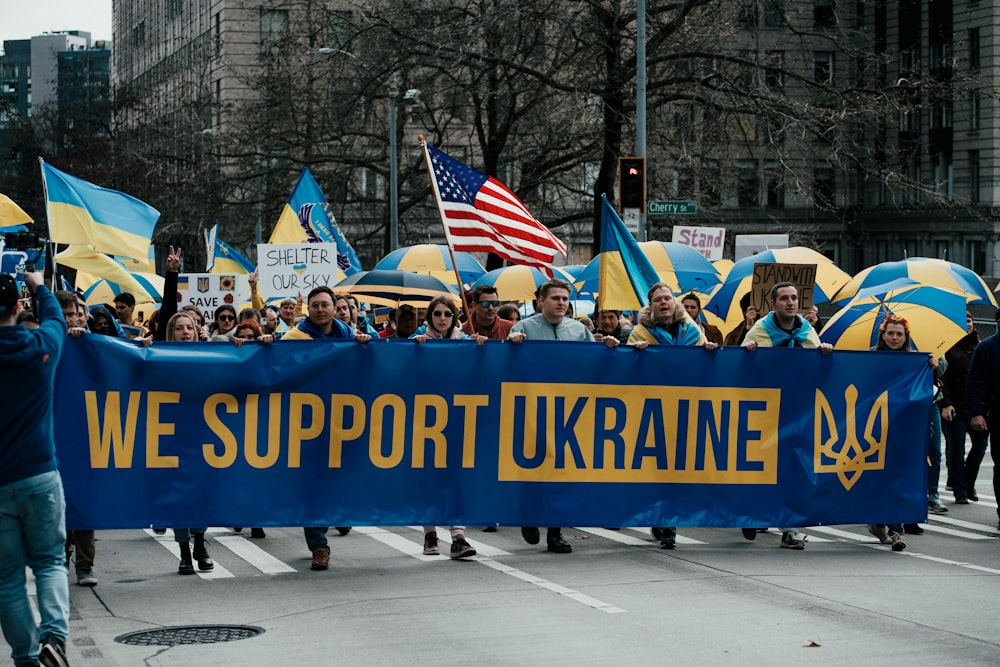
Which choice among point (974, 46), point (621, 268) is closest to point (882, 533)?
point (621, 268)

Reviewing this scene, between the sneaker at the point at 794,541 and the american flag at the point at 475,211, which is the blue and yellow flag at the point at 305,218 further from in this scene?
the sneaker at the point at 794,541

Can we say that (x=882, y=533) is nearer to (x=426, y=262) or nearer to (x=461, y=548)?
(x=461, y=548)

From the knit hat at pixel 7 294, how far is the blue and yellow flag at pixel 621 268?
626 cm

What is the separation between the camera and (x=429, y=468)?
1095 centimetres

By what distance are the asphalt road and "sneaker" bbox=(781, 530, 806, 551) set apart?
0.13 metres

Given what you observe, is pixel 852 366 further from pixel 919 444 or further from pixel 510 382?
pixel 510 382

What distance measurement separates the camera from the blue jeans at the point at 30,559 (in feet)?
24.0

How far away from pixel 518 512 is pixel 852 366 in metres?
2.70

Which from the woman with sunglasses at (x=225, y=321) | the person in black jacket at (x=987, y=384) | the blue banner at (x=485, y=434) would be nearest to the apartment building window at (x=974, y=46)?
the woman with sunglasses at (x=225, y=321)

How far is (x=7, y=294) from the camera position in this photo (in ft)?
24.1

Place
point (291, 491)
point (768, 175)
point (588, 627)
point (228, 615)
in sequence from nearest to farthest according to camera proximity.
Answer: point (588, 627) < point (228, 615) < point (291, 491) < point (768, 175)

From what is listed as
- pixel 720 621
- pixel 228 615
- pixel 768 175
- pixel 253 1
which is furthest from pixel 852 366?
pixel 253 1

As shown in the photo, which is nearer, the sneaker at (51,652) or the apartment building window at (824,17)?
A: the sneaker at (51,652)

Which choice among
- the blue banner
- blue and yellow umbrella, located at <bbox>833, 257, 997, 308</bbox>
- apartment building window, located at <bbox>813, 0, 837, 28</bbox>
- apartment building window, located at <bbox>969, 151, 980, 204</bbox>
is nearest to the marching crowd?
the blue banner
